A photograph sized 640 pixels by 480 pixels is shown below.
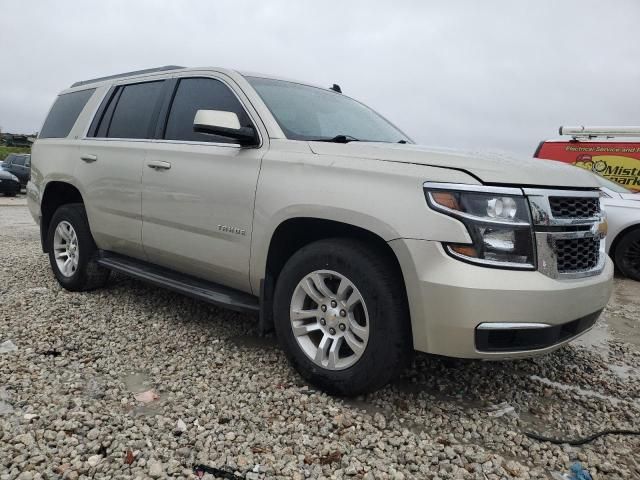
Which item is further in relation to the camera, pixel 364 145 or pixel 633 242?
pixel 633 242

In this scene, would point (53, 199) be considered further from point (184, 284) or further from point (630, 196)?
point (630, 196)

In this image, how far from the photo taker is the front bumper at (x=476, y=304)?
2256 millimetres

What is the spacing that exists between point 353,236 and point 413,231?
0.44 metres

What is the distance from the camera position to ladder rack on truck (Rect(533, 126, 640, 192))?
8391mm

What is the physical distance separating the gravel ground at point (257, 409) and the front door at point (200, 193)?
62cm

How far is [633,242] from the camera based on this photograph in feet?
21.5

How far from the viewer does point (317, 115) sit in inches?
135

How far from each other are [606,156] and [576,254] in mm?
7235

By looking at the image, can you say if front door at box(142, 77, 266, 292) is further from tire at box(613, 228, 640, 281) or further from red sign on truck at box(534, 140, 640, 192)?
red sign on truck at box(534, 140, 640, 192)

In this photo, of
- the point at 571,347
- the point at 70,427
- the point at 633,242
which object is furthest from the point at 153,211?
the point at 633,242

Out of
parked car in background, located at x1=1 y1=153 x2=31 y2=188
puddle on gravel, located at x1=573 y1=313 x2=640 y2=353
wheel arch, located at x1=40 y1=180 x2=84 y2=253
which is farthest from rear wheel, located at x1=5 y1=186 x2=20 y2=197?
puddle on gravel, located at x1=573 y1=313 x2=640 y2=353

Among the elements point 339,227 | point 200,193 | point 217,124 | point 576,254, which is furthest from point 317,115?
point 576,254

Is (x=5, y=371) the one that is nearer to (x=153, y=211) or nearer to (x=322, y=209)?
(x=153, y=211)

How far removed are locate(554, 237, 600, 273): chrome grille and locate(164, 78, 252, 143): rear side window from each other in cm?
203
